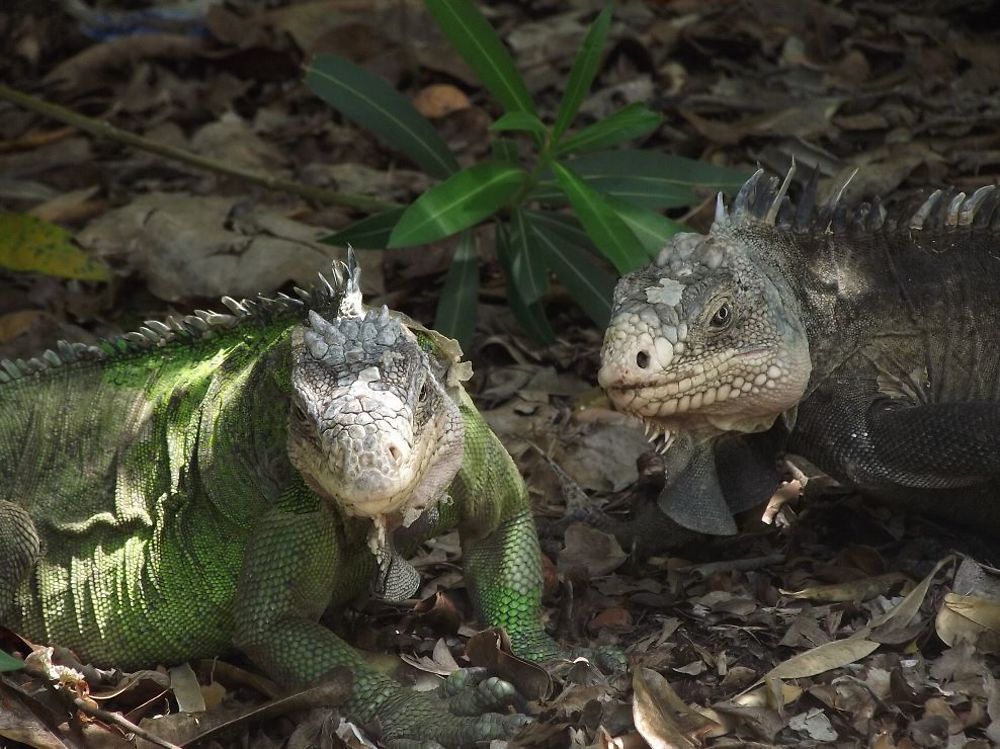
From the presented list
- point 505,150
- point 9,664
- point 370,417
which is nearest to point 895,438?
point 370,417

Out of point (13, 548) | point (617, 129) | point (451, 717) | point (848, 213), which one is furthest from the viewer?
point (617, 129)

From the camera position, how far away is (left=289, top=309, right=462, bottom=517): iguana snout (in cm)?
379

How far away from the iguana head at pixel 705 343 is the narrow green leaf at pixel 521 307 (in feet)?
5.72

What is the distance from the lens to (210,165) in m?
7.88

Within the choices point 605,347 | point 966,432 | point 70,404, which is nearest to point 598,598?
point 605,347

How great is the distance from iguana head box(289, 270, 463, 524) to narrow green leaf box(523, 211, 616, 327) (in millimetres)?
2265

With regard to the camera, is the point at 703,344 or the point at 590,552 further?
the point at 590,552

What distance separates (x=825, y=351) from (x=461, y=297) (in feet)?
7.08

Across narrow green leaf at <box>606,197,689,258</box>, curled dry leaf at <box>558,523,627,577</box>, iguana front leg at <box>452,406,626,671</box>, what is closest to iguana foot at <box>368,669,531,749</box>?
iguana front leg at <box>452,406,626,671</box>

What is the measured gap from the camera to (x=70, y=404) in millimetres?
5406

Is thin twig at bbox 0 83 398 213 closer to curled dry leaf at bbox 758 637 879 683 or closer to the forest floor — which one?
the forest floor

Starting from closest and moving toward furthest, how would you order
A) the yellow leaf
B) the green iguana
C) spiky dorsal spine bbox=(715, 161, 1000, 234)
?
the green iguana < spiky dorsal spine bbox=(715, 161, 1000, 234) < the yellow leaf

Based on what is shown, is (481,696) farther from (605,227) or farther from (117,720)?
(605,227)

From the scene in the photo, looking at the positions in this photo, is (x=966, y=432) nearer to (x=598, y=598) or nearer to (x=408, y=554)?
(x=598, y=598)
